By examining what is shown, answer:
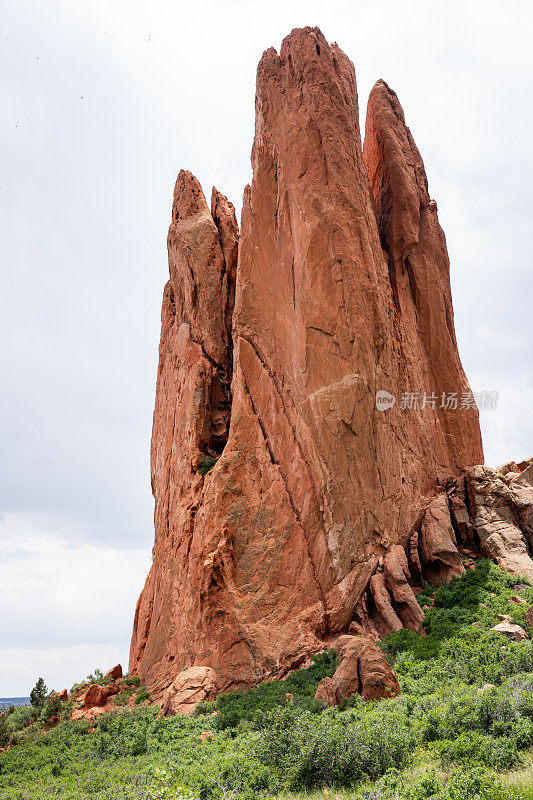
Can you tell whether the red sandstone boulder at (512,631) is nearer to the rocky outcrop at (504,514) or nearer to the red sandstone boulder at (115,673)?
the rocky outcrop at (504,514)

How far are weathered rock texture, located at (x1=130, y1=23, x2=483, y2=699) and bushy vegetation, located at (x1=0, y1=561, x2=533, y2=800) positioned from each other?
72.2 inches

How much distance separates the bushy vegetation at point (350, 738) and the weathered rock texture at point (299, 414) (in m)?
1.83

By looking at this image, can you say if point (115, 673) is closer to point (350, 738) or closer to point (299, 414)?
point (299, 414)

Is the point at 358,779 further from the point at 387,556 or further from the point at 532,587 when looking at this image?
the point at 532,587

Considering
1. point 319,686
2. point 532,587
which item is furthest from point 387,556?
point 319,686

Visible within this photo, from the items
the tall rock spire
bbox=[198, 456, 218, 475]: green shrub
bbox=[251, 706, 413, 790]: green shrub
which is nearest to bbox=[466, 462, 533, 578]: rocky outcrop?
the tall rock spire

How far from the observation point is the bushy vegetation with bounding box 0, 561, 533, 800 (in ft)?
28.0

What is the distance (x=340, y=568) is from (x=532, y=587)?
20.7 feet

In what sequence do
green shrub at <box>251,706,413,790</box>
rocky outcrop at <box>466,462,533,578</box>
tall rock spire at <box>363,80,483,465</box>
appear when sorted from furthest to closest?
tall rock spire at <box>363,80,483,465</box> → rocky outcrop at <box>466,462,533,578</box> → green shrub at <box>251,706,413,790</box>

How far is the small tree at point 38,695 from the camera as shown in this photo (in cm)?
2114

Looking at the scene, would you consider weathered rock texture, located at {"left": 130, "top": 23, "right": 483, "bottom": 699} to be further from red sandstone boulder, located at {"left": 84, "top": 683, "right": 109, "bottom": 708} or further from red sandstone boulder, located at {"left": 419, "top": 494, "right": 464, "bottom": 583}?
red sandstone boulder, located at {"left": 84, "top": 683, "right": 109, "bottom": 708}

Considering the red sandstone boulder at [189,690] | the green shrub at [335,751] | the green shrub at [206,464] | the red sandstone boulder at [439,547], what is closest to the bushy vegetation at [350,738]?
the green shrub at [335,751]

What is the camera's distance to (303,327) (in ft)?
66.0

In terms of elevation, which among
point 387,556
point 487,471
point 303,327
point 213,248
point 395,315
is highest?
point 213,248
